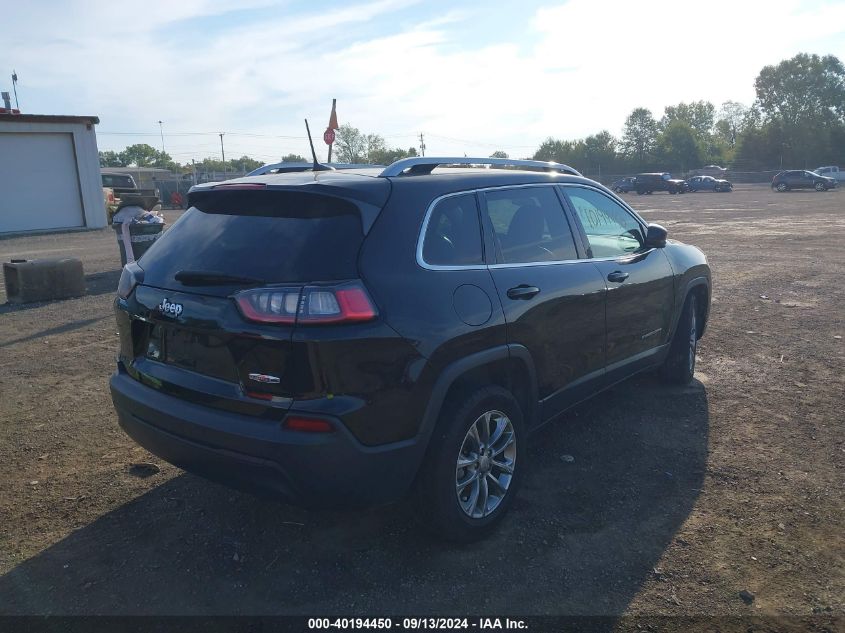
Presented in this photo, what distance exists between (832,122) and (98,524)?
98757 mm

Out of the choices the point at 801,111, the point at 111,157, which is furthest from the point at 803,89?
the point at 111,157

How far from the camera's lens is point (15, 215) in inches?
909

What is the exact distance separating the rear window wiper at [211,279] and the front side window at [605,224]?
2.38 metres

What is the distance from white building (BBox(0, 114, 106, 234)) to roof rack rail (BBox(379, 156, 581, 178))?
23.0 metres

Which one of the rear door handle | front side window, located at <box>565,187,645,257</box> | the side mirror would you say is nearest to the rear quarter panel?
the side mirror

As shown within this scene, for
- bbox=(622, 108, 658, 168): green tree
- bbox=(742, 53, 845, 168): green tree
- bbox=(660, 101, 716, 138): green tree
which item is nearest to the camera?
bbox=(742, 53, 845, 168): green tree

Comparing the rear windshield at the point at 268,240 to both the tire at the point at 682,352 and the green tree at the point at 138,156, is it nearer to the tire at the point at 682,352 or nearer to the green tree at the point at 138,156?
the tire at the point at 682,352

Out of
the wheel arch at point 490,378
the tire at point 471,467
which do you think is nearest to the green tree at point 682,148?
the wheel arch at point 490,378

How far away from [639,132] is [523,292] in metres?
106

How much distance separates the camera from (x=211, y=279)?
3.11 metres

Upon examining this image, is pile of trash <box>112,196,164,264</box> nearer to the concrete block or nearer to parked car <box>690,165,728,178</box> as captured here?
the concrete block

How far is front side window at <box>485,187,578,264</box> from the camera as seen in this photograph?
151 inches

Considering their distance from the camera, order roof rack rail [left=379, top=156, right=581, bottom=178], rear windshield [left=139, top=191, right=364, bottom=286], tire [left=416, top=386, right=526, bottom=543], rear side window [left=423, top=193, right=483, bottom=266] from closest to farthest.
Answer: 1. rear windshield [left=139, top=191, right=364, bottom=286]
2. tire [left=416, top=386, right=526, bottom=543]
3. rear side window [left=423, top=193, right=483, bottom=266]
4. roof rack rail [left=379, top=156, right=581, bottom=178]

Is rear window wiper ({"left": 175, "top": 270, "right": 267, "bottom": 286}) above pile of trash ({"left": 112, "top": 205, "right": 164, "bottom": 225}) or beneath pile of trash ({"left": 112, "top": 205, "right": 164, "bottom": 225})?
beneath
